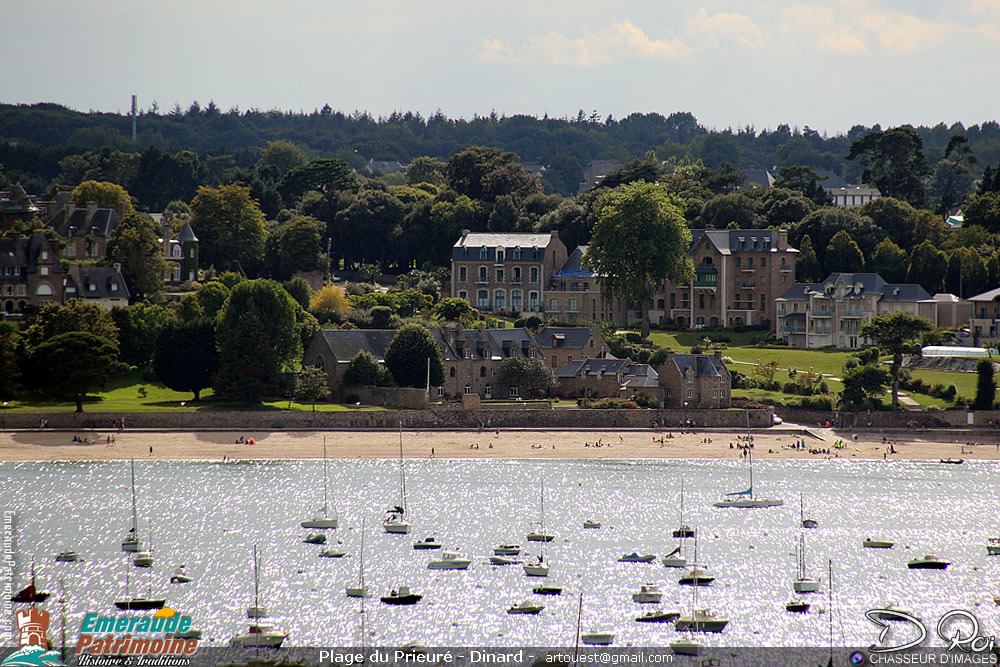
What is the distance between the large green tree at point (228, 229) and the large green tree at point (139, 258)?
1234cm

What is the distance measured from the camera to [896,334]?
267 ft

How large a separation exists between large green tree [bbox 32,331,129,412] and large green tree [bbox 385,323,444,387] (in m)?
15.8

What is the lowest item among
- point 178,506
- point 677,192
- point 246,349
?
point 178,506

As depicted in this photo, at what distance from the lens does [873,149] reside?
131 metres

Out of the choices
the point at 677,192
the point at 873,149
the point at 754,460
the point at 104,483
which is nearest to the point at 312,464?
the point at 104,483

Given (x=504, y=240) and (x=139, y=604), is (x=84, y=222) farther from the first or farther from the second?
(x=139, y=604)

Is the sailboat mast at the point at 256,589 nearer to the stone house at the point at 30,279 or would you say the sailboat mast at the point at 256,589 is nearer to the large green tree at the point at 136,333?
the large green tree at the point at 136,333

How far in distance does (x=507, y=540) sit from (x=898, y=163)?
290 ft

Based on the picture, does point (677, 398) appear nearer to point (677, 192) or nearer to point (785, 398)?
point (785, 398)

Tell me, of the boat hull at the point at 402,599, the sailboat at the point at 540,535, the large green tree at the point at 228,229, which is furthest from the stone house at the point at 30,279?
the boat hull at the point at 402,599

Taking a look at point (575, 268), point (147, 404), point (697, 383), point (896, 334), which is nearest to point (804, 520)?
point (697, 383)

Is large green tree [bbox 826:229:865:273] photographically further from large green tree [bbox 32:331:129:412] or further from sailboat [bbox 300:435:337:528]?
sailboat [bbox 300:435:337:528]

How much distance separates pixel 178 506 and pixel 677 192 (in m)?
74.2
